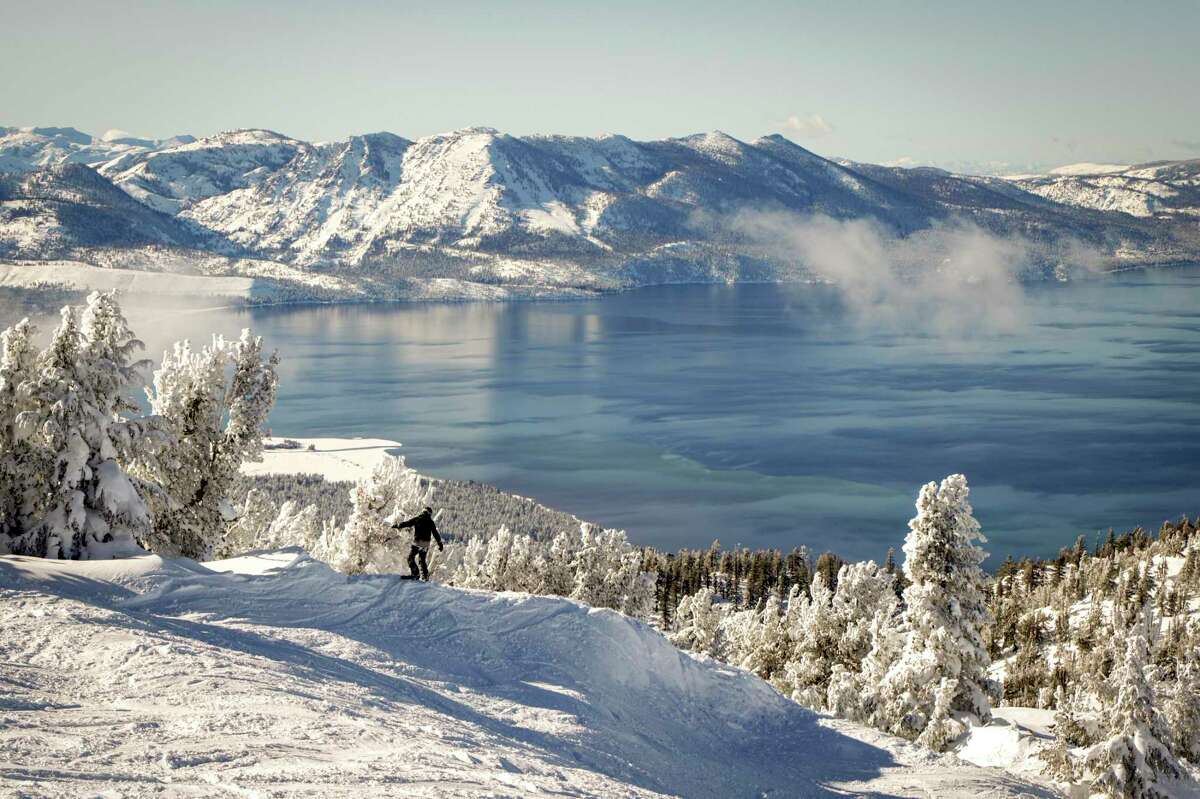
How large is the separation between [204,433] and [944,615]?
28303 mm

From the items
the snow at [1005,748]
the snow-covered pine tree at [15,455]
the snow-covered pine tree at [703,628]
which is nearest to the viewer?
the snow-covered pine tree at [15,455]

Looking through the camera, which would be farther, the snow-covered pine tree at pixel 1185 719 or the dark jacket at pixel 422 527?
the snow-covered pine tree at pixel 1185 719

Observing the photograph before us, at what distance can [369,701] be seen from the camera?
60.8 feet

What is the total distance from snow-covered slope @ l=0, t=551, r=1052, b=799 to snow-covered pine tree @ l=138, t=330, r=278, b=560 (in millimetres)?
10653

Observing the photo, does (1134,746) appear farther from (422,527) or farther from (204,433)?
(204,433)

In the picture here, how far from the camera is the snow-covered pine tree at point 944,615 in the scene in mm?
34469

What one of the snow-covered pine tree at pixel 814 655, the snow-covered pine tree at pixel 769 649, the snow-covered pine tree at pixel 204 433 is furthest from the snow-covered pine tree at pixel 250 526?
the snow-covered pine tree at pixel 769 649

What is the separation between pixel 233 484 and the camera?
3819 cm

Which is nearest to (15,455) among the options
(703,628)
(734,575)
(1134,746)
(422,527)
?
(422,527)

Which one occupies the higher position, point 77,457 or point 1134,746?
point 77,457

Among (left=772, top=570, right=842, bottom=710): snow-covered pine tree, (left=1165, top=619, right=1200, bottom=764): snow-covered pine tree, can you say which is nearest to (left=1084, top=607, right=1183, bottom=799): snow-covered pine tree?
(left=1165, top=619, right=1200, bottom=764): snow-covered pine tree

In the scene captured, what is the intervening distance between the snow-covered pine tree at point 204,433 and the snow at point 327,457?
118225mm

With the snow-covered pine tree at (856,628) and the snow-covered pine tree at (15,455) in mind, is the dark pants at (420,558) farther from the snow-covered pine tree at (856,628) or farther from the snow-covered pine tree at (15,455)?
the snow-covered pine tree at (856,628)

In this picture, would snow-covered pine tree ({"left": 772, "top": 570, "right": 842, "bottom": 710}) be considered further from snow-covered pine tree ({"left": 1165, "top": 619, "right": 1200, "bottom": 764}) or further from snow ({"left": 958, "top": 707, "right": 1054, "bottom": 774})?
snow-covered pine tree ({"left": 1165, "top": 619, "right": 1200, "bottom": 764})
